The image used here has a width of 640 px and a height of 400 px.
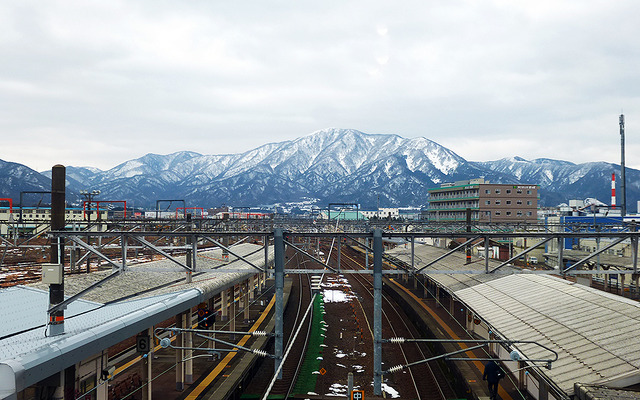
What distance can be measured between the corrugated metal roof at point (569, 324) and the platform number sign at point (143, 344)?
1132 centimetres

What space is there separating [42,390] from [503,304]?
54.8 ft

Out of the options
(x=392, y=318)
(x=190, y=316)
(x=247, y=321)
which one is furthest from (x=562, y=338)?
(x=247, y=321)

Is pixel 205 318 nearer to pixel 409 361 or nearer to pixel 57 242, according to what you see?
pixel 57 242

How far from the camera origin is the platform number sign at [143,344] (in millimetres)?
13163

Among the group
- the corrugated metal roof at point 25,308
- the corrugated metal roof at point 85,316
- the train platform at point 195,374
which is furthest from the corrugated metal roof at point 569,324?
the corrugated metal roof at point 25,308

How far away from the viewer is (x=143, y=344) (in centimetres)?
1323

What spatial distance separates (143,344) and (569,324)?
44.4ft

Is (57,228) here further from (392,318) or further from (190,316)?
(392,318)

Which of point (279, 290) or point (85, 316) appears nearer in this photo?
point (279, 290)

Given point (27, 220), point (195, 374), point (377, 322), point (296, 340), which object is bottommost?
point (296, 340)

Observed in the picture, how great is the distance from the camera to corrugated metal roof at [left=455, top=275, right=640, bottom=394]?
10.5 m

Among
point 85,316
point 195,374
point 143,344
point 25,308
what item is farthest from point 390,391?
point 25,308

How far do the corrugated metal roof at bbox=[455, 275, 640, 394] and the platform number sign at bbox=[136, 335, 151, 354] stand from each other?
446 inches

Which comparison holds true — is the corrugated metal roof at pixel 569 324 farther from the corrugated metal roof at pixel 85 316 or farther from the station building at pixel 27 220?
the station building at pixel 27 220
